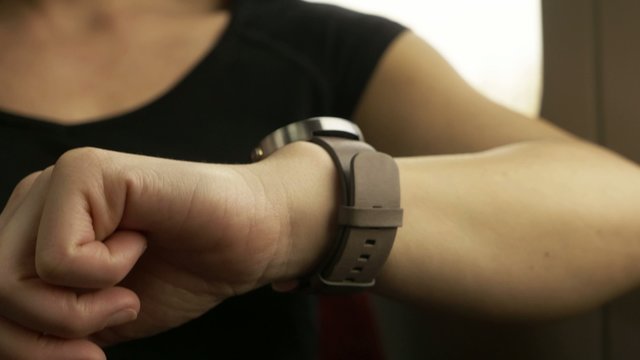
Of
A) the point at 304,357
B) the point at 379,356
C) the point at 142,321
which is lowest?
the point at 379,356

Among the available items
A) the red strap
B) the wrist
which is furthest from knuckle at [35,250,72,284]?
the red strap

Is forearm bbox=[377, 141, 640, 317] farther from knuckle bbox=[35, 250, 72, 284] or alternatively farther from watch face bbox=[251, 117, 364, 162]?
knuckle bbox=[35, 250, 72, 284]

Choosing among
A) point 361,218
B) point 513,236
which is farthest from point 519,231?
point 361,218

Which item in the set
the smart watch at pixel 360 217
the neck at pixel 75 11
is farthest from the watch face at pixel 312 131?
the neck at pixel 75 11

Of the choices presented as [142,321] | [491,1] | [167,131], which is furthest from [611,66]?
[142,321]

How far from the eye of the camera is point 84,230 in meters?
0.35

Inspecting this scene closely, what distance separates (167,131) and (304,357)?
0.25 metres

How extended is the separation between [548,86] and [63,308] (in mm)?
661

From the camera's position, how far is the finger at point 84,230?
0.34m

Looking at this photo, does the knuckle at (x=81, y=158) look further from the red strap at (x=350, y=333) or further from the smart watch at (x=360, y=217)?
the red strap at (x=350, y=333)

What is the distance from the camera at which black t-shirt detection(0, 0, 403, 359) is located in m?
0.61

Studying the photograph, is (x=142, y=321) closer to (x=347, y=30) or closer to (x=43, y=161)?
(x=43, y=161)

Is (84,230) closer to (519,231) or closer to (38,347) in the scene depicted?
(38,347)

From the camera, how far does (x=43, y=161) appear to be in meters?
0.61
